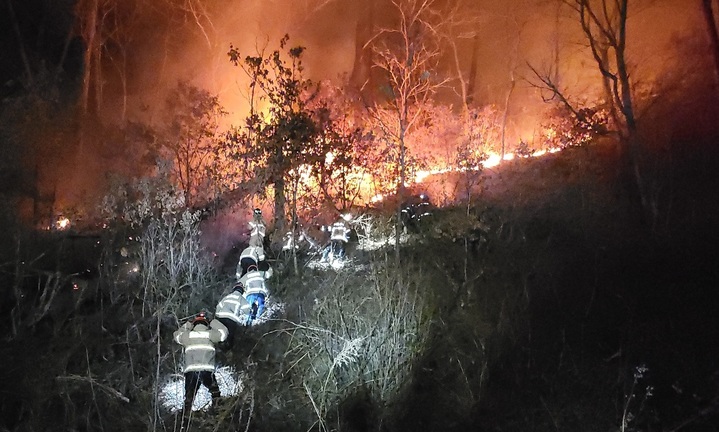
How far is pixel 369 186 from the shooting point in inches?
506

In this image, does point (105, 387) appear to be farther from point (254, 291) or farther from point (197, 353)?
point (254, 291)

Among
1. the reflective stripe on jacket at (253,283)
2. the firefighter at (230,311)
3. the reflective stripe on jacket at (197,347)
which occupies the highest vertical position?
the reflective stripe on jacket at (253,283)

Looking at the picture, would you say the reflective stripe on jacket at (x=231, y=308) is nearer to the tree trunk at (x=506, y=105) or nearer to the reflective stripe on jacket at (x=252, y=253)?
the reflective stripe on jacket at (x=252, y=253)

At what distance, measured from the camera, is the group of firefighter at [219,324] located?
18.0 feet

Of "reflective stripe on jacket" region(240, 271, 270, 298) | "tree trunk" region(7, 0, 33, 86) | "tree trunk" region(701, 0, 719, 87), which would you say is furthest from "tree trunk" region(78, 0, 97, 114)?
"tree trunk" region(701, 0, 719, 87)

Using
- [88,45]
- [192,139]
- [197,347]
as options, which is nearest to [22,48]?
[88,45]

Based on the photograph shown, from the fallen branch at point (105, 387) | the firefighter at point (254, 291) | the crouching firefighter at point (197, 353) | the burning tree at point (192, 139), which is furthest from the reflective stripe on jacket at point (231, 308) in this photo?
the burning tree at point (192, 139)

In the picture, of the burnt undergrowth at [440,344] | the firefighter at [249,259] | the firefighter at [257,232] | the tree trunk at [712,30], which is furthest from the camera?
the tree trunk at [712,30]

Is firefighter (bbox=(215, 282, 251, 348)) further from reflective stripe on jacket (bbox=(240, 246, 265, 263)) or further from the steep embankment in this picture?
the steep embankment

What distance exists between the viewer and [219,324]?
5758 millimetres

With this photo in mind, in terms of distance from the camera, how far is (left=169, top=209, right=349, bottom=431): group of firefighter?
18.0ft

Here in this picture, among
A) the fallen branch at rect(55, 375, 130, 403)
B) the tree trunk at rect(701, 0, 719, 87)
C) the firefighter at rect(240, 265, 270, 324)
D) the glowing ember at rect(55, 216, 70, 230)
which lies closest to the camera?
the fallen branch at rect(55, 375, 130, 403)

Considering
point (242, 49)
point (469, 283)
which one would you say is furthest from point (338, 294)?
point (242, 49)

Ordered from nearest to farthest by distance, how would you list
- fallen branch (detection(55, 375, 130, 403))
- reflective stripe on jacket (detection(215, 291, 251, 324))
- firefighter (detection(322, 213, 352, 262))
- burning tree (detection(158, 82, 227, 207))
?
1. fallen branch (detection(55, 375, 130, 403))
2. reflective stripe on jacket (detection(215, 291, 251, 324))
3. firefighter (detection(322, 213, 352, 262))
4. burning tree (detection(158, 82, 227, 207))
